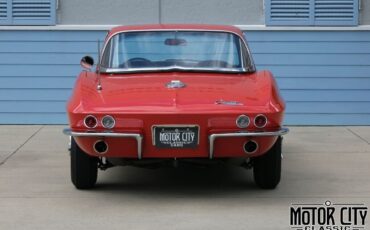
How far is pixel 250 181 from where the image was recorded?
781 cm

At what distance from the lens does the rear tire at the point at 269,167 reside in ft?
23.6

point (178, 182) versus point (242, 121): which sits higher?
point (242, 121)

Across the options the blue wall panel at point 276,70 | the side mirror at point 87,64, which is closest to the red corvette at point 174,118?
the side mirror at point 87,64

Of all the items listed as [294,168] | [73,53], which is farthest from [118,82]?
[73,53]

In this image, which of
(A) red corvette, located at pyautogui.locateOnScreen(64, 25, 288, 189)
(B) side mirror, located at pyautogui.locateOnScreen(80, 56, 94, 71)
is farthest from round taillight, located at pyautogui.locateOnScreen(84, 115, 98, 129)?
(B) side mirror, located at pyautogui.locateOnScreen(80, 56, 94, 71)

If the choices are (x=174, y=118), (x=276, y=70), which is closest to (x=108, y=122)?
(x=174, y=118)

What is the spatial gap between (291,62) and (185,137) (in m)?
5.33

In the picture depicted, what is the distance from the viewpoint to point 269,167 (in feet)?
23.6

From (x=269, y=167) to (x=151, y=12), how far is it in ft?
16.4

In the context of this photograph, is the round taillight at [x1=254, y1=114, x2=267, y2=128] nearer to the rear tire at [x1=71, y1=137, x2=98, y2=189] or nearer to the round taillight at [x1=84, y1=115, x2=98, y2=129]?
the round taillight at [x1=84, y1=115, x2=98, y2=129]

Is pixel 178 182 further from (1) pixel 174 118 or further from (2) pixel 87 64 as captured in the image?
(2) pixel 87 64

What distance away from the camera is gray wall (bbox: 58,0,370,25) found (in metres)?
11.6

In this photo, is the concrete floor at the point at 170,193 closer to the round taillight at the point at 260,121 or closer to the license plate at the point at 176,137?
the license plate at the point at 176,137

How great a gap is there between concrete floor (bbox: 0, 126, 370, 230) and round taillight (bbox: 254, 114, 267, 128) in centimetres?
71
